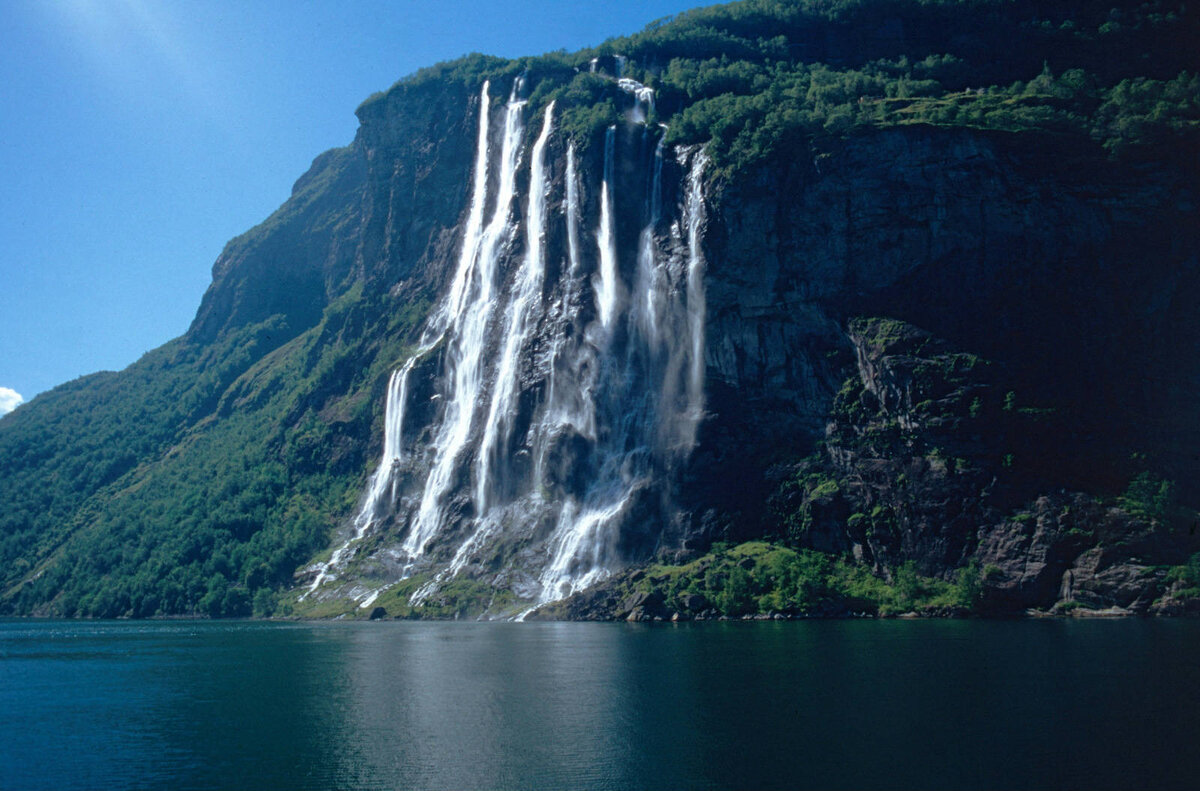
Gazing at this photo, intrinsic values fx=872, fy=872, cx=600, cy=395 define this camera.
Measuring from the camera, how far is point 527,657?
45750 millimetres

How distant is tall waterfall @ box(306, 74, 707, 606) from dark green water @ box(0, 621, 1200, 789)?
96.1 feet

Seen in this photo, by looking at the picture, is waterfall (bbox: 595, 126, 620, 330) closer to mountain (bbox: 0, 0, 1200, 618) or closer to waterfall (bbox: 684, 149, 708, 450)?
mountain (bbox: 0, 0, 1200, 618)

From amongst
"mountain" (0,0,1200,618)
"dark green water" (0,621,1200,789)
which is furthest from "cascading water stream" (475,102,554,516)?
"dark green water" (0,621,1200,789)

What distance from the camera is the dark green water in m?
22.8

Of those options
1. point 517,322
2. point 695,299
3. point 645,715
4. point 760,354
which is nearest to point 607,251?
point 517,322

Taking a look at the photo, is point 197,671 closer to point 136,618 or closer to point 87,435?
point 136,618

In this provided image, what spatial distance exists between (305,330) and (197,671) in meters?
132

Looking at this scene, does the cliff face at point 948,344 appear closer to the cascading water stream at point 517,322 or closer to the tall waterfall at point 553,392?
the tall waterfall at point 553,392

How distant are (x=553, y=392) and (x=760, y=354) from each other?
22.3 metres

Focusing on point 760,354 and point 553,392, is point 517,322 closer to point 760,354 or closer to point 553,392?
point 553,392

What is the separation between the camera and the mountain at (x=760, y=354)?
66.6 metres

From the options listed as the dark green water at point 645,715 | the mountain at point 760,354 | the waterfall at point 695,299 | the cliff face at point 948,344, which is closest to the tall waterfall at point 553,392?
the waterfall at point 695,299

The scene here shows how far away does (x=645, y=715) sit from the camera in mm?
29469

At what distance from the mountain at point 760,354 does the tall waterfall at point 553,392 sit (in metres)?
0.37
